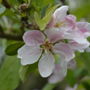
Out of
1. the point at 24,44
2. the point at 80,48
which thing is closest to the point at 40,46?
the point at 24,44

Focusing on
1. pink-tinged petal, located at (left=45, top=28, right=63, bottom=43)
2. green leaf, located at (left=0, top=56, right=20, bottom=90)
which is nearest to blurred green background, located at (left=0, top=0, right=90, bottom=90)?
green leaf, located at (left=0, top=56, right=20, bottom=90)

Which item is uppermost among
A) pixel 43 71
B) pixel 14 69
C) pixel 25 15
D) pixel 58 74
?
pixel 25 15

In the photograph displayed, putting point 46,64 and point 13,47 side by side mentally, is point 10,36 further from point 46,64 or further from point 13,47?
point 46,64

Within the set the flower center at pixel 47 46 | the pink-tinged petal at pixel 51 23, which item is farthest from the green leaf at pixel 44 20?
the flower center at pixel 47 46

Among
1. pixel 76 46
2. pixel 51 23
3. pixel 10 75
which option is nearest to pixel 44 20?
pixel 51 23

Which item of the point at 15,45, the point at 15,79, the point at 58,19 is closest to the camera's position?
the point at 58,19

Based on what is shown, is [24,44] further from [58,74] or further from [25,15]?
[58,74]

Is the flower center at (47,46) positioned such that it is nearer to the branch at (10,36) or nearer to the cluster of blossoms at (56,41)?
the cluster of blossoms at (56,41)
